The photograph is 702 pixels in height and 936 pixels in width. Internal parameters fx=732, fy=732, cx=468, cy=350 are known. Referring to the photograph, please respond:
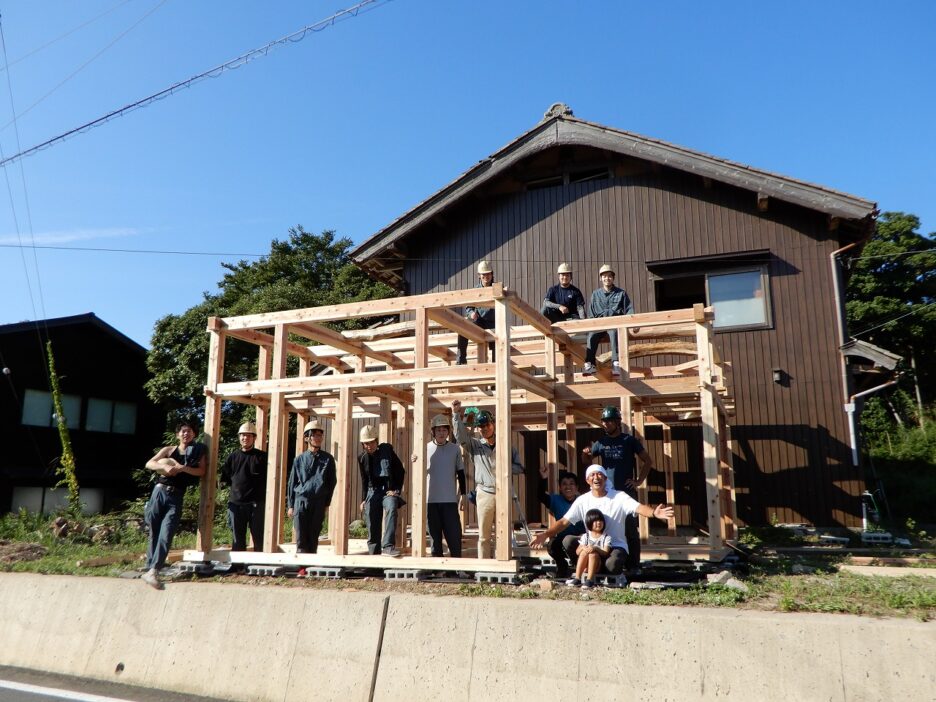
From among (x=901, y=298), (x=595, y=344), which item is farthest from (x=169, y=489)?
(x=901, y=298)

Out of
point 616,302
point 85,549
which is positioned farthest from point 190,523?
point 616,302

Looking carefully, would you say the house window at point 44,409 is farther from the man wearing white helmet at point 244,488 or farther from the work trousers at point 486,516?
the work trousers at point 486,516

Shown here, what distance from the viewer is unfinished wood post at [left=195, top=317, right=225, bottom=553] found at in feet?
28.4

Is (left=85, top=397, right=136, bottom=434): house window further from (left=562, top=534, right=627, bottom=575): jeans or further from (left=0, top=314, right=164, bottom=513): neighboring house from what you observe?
(left=562, top=534, right=627, bottom=575): jeans

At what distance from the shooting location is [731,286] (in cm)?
1405

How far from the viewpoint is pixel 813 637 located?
15.8 ft

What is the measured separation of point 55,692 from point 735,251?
495 inches

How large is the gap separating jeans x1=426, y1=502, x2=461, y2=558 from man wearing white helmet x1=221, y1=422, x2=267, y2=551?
2.33 m

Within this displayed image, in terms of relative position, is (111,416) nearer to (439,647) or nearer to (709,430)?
(709,430)

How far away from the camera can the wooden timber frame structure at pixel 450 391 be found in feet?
25.0

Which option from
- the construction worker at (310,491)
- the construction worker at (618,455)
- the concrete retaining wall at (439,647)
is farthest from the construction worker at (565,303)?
the concrete retaining wall at (439,647)

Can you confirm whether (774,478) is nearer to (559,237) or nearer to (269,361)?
(559,237)

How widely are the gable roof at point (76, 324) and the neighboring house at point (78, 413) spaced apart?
3 centimetres

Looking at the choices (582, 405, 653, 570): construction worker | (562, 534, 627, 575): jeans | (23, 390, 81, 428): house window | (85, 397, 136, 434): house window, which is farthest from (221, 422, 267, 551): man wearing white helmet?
(85, 397, 136, 434): house window
